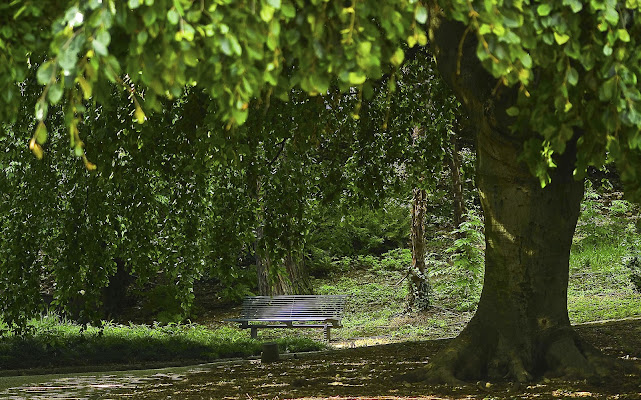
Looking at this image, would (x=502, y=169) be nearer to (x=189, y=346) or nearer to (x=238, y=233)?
(x=238, y=233)

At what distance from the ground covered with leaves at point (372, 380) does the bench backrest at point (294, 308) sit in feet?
6.72

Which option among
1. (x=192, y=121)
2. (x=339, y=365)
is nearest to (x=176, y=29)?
(x=192, y=121)

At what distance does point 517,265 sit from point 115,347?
15.8 ft

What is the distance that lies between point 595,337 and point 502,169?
2.90 meters

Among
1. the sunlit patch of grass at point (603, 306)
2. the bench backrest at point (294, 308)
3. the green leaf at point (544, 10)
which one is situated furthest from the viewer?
the bench backrest at point (294, 308)

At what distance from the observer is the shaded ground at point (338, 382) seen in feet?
14.7

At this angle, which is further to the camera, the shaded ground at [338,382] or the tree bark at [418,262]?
the tree bark at [418,262]

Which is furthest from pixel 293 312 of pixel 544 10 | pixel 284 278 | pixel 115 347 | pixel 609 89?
pixel 544 10

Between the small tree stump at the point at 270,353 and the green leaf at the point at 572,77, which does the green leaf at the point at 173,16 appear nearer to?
the green leaf at the point at 572,77

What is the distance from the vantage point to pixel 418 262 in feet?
36.3

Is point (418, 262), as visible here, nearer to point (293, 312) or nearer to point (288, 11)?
point (293, 312)

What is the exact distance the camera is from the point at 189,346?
8.43 meters

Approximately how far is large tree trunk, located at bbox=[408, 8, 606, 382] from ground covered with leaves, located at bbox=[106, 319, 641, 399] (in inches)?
7.5

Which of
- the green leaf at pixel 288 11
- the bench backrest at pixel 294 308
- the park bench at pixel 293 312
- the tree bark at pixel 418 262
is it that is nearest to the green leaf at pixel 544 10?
the green leaf at pixel 288 11
